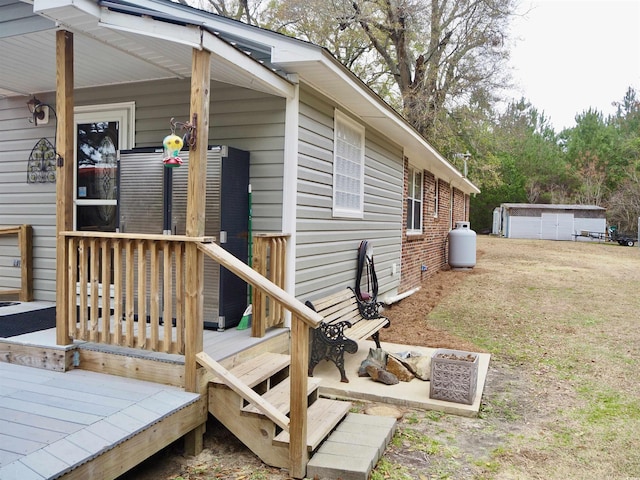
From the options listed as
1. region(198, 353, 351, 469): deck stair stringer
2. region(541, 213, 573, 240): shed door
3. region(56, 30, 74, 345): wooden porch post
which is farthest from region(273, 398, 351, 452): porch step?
region(541, 213, 573, 240): shed door

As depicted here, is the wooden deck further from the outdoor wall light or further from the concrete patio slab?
the outdoor wall light

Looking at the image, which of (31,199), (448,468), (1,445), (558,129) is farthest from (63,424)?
(558,129)

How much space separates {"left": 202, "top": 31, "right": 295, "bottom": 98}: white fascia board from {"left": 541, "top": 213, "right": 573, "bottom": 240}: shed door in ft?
103

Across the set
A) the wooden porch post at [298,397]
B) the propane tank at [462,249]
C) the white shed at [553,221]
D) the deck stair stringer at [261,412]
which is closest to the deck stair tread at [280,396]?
the deck stair stringer at [261,412]

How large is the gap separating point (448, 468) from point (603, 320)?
19.8 ft

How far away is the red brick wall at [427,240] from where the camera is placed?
986 cm

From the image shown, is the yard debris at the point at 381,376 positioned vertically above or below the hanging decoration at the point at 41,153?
below

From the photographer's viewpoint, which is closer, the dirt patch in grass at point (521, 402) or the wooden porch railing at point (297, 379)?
the wooden porch railing at point (297, 379)

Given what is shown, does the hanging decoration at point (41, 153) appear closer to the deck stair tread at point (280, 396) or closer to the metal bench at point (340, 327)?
the metal bench at point (340, 327)

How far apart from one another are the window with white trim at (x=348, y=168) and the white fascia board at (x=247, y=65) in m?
1.43

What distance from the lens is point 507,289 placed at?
1088 cm

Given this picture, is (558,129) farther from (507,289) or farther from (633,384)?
(633,384)

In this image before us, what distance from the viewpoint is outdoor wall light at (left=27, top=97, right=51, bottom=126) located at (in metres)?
5.59

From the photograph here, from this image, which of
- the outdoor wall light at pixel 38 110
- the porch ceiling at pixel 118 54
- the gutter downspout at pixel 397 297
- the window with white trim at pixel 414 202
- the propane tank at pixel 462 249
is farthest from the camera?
the propane tank at pixel 462 249
